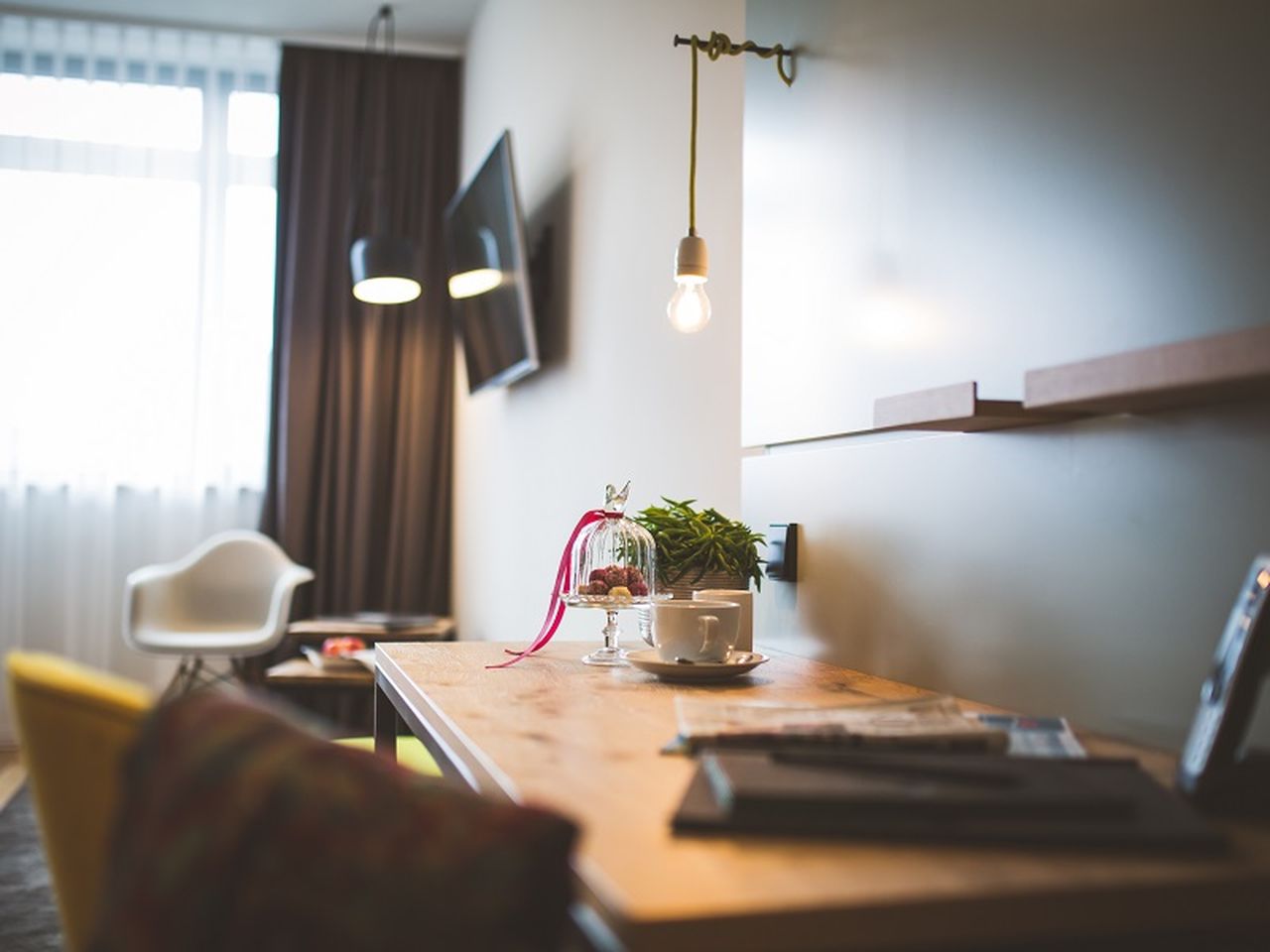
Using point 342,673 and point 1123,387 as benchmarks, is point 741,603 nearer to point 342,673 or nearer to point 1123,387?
point 1123,387

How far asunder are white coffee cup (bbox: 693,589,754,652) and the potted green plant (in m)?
0.04

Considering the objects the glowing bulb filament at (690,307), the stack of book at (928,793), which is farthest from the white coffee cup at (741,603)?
the stack of book at (928,793)

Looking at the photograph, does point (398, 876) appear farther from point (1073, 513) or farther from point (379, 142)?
point (379, 142)

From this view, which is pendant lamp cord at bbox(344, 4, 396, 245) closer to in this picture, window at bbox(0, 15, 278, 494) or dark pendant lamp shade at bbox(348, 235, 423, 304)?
window at bbox(0, 15, 278, 494)

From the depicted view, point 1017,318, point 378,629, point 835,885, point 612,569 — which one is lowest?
point 378,629

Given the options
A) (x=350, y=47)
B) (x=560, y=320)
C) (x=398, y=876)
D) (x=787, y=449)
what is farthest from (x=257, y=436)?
(x=398, y=876)

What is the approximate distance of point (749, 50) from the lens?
1.83m

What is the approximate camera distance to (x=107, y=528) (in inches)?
198

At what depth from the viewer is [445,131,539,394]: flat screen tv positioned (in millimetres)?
3371

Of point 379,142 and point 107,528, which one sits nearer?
point 107,528

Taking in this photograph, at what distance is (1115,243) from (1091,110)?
0.46 ft

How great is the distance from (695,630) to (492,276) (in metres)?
2.47

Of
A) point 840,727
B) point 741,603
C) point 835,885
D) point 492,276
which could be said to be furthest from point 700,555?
point 492,276

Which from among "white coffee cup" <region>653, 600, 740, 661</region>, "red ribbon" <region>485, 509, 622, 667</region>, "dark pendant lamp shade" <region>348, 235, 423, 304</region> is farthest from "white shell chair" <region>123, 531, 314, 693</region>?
"white coffee cup" <region>653, 600, 740, 661</region>
